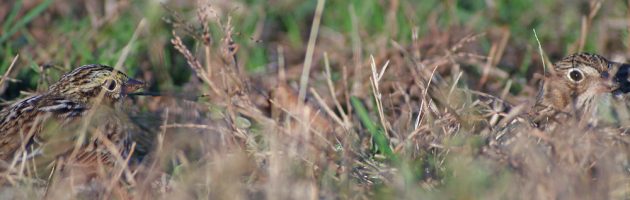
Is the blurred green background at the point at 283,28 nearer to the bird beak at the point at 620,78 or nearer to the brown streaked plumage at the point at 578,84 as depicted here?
the bird beak at the point at 620,78

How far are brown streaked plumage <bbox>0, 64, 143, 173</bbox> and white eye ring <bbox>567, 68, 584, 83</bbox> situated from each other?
8.65 ft

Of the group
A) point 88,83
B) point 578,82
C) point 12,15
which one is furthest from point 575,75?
point 12,15

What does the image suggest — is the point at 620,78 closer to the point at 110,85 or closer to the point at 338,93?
the point at 338,93

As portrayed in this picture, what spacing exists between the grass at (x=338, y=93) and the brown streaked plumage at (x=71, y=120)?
11.0 inches

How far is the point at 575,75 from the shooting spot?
685cm

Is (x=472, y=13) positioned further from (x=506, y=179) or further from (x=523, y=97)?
(x=506, y=179)

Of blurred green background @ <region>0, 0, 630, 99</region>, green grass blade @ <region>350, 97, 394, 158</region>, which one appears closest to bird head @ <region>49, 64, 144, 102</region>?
blurred green background @ <region>0, 0, 630, 99</region>

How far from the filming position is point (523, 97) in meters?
7.85

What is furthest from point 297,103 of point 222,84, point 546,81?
point 546,81

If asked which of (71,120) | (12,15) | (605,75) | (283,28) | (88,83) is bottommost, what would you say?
(283,28)

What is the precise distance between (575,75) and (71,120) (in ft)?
9.90

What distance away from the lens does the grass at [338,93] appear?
5348 mm

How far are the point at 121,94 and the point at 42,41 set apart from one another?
1892mm

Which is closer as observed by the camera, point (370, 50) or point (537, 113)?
point (537, 113)
